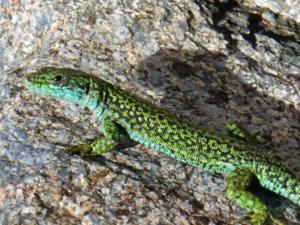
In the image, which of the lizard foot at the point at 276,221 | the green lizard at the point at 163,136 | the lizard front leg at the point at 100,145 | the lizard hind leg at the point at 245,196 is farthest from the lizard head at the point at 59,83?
the lizard foot at the point at 276,221

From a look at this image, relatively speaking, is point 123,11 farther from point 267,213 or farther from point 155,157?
point 267,213

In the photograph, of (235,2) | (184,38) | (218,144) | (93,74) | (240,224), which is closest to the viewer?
(240,224)

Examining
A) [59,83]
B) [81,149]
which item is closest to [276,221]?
[81,149]

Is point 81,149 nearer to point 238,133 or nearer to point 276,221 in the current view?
point 238,133

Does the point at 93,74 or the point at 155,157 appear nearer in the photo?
the point at 155,157

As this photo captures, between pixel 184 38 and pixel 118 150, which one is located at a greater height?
pixel 184 38

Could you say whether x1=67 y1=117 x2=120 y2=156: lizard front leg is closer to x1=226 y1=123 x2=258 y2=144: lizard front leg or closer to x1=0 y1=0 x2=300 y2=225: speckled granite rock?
x1=0 y1=0 x2=300 y2=225: speckled granite rock

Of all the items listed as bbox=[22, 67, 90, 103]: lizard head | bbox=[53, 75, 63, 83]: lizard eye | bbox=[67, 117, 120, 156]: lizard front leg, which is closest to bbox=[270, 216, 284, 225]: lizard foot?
bbox=[67, 117, 120, 156]: lizard front leg

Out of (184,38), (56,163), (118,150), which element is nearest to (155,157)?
(118,150)
